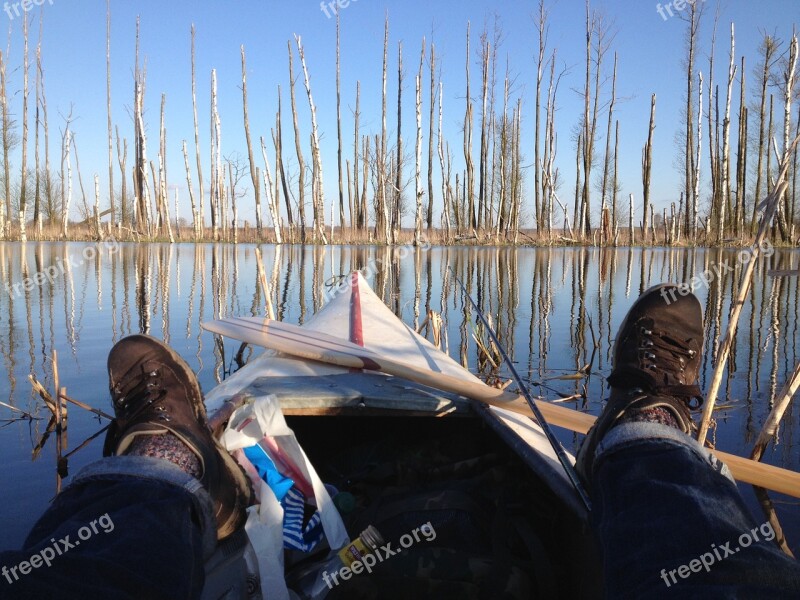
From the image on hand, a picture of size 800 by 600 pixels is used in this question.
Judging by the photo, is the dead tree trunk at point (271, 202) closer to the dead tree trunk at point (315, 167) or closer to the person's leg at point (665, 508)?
the dead tree trunk at point (315, 167)

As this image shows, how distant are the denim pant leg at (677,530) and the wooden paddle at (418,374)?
581mm

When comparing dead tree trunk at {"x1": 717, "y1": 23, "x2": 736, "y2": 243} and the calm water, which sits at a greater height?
dead tree trunk at {"x1": 717, "y1": 23, "x2": 736, "y2": 243}

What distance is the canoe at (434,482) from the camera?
4.98ft

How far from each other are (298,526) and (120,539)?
0.78 meters

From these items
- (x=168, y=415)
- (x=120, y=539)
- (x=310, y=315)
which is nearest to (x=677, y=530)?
(x=120, y=539)

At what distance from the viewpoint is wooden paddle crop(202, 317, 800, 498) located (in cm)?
184

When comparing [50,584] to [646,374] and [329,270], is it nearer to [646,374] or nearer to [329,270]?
[646,374]

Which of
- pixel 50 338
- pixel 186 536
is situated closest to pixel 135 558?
pixel 186 536

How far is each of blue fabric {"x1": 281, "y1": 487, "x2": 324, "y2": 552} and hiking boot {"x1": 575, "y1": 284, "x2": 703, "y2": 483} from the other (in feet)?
2.79

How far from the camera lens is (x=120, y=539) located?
110cm

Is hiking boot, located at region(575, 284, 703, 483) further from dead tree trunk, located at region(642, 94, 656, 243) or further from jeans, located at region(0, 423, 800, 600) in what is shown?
dead tree trunk, located at region(642, 94, 656, 243)

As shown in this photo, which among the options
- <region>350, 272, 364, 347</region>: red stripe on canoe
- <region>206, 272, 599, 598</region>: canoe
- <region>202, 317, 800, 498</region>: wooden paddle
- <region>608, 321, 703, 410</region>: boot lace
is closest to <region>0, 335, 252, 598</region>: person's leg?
<region>206, 272, 599, 598</region>: canoe

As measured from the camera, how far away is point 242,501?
164 centimetres

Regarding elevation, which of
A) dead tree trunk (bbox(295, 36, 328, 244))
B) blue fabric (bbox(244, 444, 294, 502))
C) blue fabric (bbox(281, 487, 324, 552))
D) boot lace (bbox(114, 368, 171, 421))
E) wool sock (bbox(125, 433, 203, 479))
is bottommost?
blue fabric (bbox(281, 487, 324, 552))
